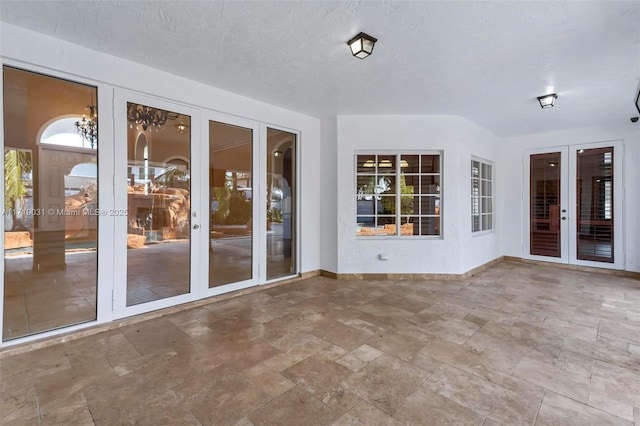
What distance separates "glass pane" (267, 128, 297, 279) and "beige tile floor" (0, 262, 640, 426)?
3.74 ft

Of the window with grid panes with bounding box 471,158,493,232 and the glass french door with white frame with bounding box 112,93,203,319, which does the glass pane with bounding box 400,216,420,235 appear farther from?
the glass french door with white frame with bounding box 112,93,203,319

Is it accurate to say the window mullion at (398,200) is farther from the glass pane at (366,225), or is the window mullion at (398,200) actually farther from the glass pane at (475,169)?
the glass pane at (475,169)

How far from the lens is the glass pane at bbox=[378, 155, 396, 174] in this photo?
513 cm

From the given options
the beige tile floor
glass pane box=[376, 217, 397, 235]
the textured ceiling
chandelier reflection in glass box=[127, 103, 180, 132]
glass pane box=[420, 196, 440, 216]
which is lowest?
the beige tile floor

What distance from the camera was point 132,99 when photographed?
128 inches

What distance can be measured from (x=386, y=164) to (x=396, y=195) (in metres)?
0.57

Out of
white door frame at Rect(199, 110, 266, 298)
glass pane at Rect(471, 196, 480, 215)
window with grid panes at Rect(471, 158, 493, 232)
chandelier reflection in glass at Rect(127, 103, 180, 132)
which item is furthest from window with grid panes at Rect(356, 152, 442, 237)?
chandelier reflection in glass at Rect(127, 103, 180, 132)

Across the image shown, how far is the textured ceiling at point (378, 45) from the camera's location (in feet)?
7.64

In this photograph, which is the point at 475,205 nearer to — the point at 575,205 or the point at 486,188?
the point at 486,188

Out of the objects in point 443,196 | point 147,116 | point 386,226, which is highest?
point 147,116

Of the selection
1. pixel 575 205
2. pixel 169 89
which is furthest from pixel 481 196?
pixel 169 89

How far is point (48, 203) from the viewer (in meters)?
2.89

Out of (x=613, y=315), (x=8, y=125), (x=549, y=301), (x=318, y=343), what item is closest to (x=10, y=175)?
(x=8, y=125)

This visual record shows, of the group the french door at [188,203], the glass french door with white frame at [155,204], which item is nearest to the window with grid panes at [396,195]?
the french door at [188,203]
